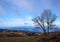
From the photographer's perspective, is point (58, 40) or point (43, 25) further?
point (43, 25)

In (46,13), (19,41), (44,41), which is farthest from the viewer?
(46,13)

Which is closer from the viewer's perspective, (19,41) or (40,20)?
(19,41)

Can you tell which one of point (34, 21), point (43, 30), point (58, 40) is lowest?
point (58, 40)

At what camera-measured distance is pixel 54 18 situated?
40.3 meters

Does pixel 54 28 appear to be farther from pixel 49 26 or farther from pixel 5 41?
pixel 5 41

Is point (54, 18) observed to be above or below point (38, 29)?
above

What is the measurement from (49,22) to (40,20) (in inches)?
98.0

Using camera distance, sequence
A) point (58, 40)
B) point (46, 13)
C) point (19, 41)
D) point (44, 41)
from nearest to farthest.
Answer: point (58, 40)
point (44, 41)
point (19, 41)
point (46, 13)

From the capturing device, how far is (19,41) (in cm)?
2358

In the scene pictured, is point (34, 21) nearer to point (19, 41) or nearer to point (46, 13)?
point (46, 13)

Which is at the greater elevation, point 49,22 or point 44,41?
point 49,22

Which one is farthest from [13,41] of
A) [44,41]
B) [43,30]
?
[43,30]

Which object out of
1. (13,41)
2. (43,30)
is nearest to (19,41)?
(13,41)

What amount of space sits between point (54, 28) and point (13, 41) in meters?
18.6
